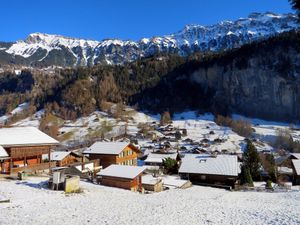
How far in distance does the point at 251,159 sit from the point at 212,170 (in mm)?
6601

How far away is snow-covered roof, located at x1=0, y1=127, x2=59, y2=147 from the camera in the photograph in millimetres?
32328

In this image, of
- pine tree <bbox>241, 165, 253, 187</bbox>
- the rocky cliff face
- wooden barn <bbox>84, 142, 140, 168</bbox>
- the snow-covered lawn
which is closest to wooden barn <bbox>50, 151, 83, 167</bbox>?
wooden barn <bbox>84, 142, 140, 168</bbox>

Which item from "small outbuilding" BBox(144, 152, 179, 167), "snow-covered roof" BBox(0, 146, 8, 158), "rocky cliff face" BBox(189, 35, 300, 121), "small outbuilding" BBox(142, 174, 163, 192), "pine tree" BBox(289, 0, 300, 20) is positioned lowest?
"small outbuilding" BBox(144, 152, 179, 167)

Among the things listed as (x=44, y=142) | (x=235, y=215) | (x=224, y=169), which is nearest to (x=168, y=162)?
(x=224, y=169)

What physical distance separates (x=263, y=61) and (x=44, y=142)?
168985mm

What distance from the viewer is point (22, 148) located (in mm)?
32875

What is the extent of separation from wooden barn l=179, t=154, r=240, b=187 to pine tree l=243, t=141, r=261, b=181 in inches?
70.7

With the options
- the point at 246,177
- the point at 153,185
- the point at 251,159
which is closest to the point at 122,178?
the point at 153,185

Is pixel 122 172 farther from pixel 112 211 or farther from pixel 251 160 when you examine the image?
pixel 251 160

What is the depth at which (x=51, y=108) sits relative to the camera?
19225 centimetres

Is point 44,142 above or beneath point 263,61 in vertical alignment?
beneath

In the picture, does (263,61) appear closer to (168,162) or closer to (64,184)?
(168,162)

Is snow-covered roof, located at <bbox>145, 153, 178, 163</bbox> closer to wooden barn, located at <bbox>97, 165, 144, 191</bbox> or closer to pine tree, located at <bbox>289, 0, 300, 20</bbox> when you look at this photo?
wooden barn, located at <bbox>97, 165, 144, 191</bbox>

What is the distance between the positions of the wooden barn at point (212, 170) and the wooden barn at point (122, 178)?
46.9 feet
